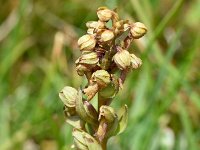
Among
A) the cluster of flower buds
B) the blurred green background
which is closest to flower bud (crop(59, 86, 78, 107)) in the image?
the cluster of flower buds

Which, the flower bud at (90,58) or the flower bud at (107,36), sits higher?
the flower bud at (107,36)

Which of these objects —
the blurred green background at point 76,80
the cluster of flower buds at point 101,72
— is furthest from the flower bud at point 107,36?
the blurred green background at point 76,80

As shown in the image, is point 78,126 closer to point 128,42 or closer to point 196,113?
point 128,42

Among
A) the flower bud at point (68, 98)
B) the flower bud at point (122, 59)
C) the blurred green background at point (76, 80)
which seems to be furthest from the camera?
the blurred green background at point (76, 80)

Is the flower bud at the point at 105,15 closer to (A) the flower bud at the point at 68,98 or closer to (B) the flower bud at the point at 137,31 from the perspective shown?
(B) the flower bud at the point at 137,31

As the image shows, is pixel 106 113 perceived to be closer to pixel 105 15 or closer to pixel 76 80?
pixel 105 15

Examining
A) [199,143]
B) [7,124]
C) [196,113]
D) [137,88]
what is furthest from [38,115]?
[196,113]

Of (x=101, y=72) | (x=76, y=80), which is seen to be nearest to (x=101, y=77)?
→ (x=101, y=72)
